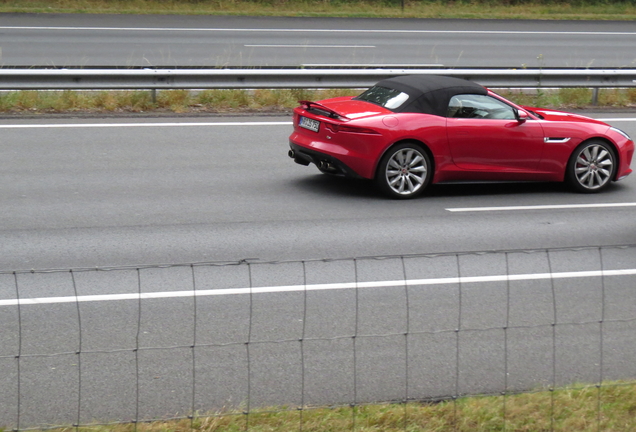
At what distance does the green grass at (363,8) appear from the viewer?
28297 mm

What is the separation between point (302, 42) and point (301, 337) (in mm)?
18173

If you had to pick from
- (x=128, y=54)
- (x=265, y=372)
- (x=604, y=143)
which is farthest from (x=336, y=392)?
(x=128, y=54)

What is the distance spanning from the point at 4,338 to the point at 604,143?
803cm

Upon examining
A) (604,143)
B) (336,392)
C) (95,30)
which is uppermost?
(95,30)

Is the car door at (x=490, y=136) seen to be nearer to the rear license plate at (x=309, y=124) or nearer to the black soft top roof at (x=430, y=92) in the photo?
the black soft top roof at (x=430, y=92)

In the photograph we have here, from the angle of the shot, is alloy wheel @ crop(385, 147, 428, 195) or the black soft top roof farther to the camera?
the black soft top roof

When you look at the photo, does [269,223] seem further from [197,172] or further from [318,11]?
[318,11]

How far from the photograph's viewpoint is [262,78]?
50.7ft

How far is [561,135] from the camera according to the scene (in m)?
10.9

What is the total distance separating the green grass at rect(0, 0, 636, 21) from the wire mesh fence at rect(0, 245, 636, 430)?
22384 mm

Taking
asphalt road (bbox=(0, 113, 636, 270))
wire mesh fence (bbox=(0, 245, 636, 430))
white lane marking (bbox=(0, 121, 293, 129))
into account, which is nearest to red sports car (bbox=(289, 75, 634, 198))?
asphalt road (bbox=(0, 113, 636, 270))

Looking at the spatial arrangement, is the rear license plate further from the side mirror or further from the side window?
the side mirror

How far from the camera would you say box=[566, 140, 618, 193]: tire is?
435 inches

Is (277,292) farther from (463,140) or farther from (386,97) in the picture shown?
(386,97)
